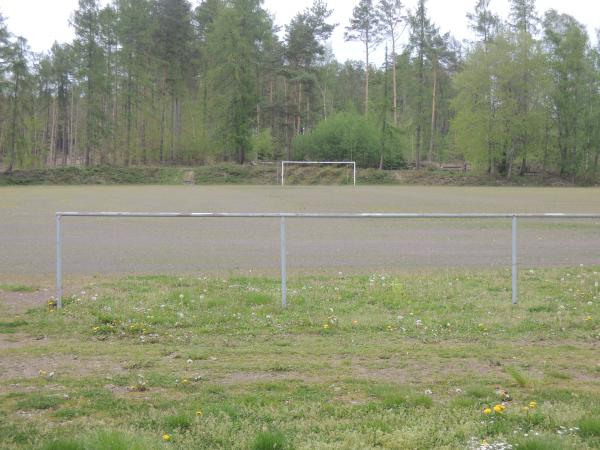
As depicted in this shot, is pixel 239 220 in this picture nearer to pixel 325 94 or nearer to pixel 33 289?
pixel 33 289

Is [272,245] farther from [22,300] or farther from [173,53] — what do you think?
[173,53]

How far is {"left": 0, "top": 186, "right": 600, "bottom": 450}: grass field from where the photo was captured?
407 centimetres

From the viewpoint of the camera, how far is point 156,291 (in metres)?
9.07

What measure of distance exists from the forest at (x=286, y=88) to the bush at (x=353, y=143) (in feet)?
0.43

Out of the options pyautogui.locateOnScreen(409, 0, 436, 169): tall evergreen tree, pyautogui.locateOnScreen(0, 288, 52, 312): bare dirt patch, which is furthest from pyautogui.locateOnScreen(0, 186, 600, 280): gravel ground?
pyautogui.locateOnScreen(409, 0, 436, 169): tall evergreen tree

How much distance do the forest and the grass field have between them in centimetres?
5226

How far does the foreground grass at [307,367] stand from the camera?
4.02m

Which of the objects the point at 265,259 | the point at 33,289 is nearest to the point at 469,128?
the point at 265,259

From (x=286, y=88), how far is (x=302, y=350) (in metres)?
73.5

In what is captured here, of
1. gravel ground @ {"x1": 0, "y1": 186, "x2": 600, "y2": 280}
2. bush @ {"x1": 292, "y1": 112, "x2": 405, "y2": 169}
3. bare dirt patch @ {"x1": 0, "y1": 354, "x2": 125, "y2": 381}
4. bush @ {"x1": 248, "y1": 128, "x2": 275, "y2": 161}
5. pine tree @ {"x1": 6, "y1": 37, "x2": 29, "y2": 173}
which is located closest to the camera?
bare dirt patch @ {"x1": 0, "y1": 354, "x2": 125, "y2": 381}

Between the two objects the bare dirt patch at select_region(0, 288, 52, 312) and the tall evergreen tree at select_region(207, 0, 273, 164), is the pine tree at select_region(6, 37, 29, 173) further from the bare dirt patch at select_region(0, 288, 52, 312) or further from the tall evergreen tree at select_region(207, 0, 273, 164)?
the bare dirt patch at select_region(0, 288, 52, 312)

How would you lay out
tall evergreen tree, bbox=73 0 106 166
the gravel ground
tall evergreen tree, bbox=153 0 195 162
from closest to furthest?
1. the gravel ground
2. tall evergreen tree, bbox=73 0 106 166
3. tall evergreen tree, bbox=153 0 195 162

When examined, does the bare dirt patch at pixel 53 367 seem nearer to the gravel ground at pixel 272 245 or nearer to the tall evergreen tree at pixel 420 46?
the gravel ground at pixel 272 245

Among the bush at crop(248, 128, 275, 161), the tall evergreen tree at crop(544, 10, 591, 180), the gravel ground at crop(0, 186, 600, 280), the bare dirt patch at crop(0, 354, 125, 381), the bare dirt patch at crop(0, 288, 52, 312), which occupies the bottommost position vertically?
the bare dirt patch at crop(0, 354, 125, 381)
